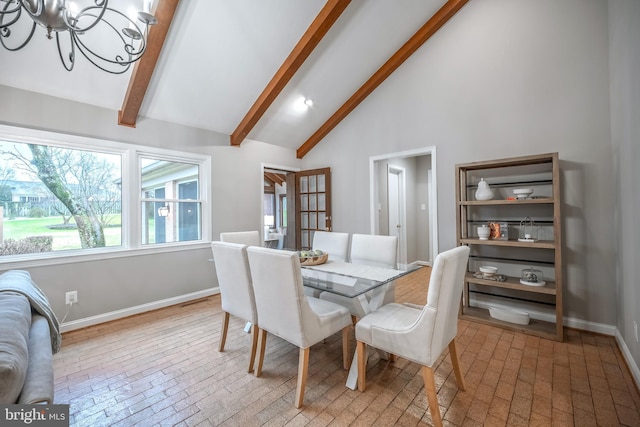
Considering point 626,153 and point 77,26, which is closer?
point 626,153

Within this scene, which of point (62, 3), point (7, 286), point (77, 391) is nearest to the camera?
point (62, 3)

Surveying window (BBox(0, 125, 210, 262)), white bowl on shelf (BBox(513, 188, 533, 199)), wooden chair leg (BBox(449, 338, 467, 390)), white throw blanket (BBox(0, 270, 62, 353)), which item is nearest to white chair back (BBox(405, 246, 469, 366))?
wooden chair leg (BBox(449, 338, 467, 390))

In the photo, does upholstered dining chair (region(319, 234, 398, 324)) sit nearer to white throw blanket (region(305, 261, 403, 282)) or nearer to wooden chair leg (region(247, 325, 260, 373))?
white throw blanket (region(305, 261, 403, 282))

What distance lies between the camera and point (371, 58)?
3.86 m

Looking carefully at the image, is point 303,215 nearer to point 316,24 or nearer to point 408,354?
point 316,24

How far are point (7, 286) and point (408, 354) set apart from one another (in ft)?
7.64

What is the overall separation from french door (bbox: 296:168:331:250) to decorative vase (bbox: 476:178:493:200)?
239 cm

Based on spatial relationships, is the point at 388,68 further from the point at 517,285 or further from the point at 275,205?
the point at 275,205

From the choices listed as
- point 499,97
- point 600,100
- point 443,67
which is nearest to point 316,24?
point 443,67

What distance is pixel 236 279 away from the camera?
7.01 ft

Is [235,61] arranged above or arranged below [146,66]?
above

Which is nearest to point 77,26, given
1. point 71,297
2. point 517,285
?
point 71,297

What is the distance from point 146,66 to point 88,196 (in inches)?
61.7
